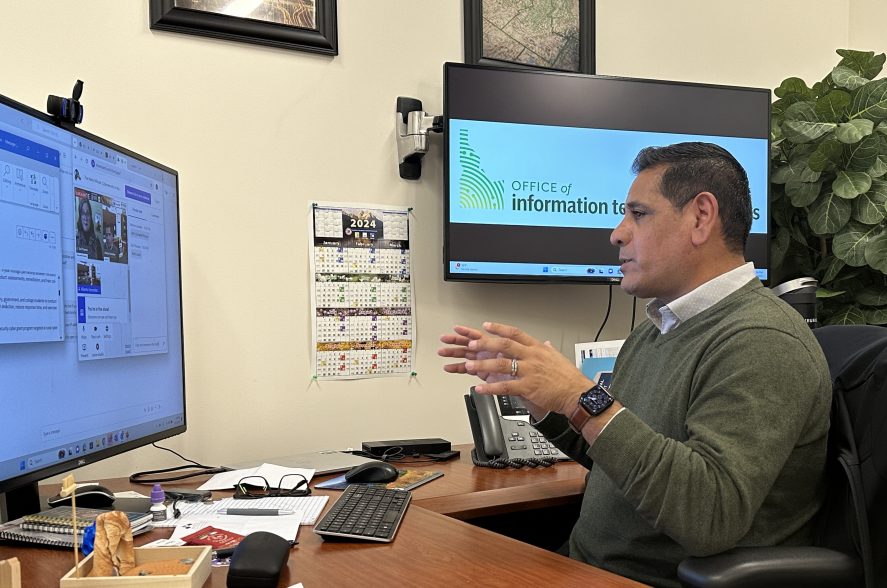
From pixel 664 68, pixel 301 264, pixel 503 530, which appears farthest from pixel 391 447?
pixel 664 68

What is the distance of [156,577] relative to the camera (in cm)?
83

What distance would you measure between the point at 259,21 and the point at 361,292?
76cm

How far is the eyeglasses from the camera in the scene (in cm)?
143

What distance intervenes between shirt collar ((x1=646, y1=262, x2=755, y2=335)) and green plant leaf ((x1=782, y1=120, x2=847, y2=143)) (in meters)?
1.21

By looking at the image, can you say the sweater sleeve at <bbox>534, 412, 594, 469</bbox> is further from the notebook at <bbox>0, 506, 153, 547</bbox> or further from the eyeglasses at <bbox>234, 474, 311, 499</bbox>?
the notebook at <bbox>0, 506, 153, 547</bbox>

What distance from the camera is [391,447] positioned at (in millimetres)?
1911

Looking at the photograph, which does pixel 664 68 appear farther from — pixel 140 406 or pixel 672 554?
pixel 140 406

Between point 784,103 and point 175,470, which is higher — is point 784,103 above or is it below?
above

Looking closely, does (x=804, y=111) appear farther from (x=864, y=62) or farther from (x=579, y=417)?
(x=579, y=417)

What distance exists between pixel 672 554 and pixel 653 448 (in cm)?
25

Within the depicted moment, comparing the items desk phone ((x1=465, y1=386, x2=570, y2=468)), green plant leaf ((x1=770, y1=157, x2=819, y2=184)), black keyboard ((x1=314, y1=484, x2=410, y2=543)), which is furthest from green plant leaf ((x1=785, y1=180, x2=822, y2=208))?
black keyboard ((x1=314, y1=484, x2=410, y2=543))

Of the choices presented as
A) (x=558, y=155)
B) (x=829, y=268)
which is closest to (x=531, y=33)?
(x=558, y=155)

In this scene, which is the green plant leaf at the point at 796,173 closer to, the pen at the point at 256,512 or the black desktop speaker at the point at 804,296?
the black desktop speaker at the point at 804,296

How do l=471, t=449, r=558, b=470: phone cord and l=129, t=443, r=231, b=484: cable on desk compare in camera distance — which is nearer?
l=129, t=443, r=231, b=484: cable on desk
